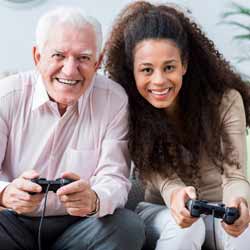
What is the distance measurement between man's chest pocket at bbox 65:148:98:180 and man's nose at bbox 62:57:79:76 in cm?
20

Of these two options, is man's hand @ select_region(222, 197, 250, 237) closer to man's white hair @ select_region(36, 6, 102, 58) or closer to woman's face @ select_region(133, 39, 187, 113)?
woman's face @ select_region(133, 39, 187, 113)

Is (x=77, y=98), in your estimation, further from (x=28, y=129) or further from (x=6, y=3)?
(x=6, y=3)

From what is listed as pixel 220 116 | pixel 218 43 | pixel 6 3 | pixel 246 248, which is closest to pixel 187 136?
pixel 220 116

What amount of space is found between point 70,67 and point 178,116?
37 centimetres

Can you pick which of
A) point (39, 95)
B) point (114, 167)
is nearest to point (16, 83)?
point (39, 95)

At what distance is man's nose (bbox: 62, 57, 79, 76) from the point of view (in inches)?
46.3

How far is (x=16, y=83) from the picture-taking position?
4.13 feet

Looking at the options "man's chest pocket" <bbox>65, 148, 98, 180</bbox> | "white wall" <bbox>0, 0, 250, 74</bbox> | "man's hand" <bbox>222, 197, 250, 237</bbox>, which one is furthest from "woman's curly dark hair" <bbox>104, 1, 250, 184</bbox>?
"white wall" <bbox>0, 0, 250, 74</bbox>

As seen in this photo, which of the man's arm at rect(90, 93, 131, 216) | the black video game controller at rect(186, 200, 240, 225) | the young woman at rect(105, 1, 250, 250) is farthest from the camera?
the young woman at rect(105, 1, 250, 250)

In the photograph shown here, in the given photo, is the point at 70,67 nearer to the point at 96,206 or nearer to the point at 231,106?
the point at 96,206

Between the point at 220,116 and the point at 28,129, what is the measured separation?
0.51 metres

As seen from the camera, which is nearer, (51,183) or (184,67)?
(51,183)

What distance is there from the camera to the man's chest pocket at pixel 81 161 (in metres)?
1.25

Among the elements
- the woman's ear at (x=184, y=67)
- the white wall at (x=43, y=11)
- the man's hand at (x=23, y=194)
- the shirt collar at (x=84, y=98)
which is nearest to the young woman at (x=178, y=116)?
the woman's ear at (x=184, y=67)
